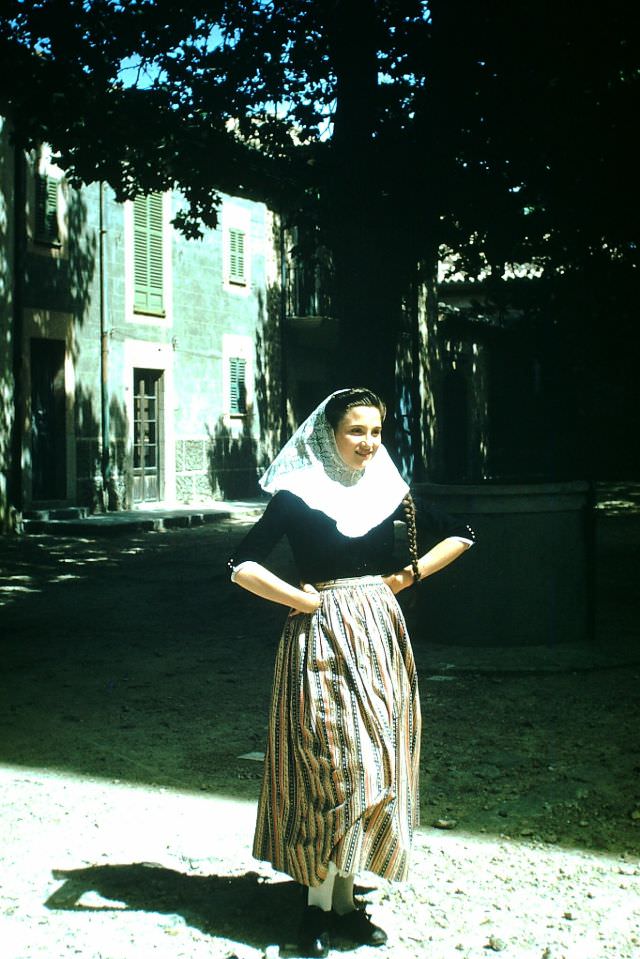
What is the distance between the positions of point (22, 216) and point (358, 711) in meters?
15.0

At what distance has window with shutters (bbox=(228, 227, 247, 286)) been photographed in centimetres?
2300

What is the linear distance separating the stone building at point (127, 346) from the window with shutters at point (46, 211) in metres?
0.02

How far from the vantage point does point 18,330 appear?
1705 cm

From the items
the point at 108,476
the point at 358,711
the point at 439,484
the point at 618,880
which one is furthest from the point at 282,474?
the point at 108,476

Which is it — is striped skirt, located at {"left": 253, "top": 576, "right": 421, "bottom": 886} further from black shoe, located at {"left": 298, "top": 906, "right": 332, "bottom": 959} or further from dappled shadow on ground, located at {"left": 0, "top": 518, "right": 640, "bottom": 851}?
dappled shadow on ground, located at {"left": 0, "top": 518, "right": 640, "bottom": 851}

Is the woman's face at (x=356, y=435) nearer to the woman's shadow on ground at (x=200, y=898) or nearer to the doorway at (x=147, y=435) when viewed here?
the woman's shadow on ground at (x=200, y=898)

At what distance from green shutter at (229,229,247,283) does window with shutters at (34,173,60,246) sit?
18.2 ft

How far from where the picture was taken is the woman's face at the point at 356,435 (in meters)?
3.50

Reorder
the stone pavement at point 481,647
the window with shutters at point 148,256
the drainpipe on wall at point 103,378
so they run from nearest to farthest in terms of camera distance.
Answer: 1. the stone pavement at point 481,647
2. the drainpipe on wall at point 103,378
3. the window with shutters at point 148,256

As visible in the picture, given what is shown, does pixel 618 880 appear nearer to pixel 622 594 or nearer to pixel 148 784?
pixel 148 784

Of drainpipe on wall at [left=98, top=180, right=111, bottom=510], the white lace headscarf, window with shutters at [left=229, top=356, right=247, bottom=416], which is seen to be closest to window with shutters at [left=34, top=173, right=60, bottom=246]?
drainpipe on wall at [left=98, top=180, right=111, bottom=510]

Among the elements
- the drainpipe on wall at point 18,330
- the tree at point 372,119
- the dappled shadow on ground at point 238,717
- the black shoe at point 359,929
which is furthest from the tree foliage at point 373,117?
the black shoe at point 359,929

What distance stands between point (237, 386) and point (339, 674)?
20.2 metres

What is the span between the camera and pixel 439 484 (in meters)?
7.69
